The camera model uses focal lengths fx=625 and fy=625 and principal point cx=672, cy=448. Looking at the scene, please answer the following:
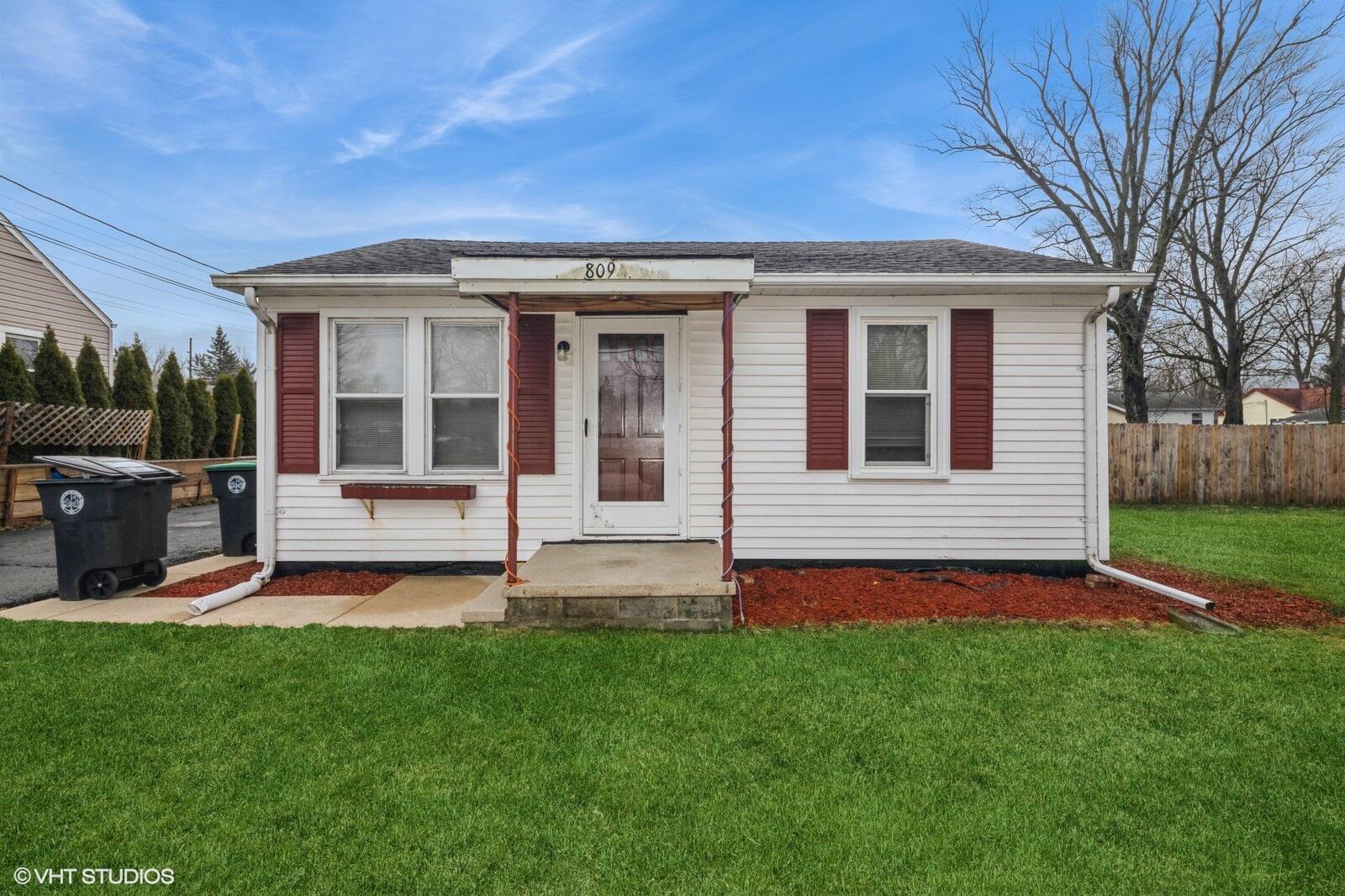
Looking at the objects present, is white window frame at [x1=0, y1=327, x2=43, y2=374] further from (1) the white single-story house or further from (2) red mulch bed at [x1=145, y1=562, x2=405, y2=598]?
(1) the white single-story house

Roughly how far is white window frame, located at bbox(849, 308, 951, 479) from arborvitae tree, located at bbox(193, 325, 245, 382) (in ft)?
161

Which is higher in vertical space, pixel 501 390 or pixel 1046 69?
pixel 1046 69

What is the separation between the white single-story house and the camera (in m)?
5.57

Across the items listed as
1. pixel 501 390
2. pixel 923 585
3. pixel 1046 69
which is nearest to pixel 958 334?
pixel 923 585

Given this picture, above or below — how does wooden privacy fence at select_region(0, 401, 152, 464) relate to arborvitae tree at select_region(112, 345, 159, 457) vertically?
below

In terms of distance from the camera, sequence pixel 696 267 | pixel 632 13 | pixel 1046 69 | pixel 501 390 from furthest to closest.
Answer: pixel 1046 69 < pixel 632 13 < pixel 501 390 < pixel 696 267

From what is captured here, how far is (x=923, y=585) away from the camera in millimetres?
5168

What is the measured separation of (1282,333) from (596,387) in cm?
1696

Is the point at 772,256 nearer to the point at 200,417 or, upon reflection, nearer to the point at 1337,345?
the point at 200,417

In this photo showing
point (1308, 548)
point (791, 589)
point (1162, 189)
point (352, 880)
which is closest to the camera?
point (352, 880)

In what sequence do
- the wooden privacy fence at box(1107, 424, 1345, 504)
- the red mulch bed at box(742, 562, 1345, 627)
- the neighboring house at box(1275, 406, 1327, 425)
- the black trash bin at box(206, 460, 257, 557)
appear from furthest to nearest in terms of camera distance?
the neighboring house at box(1275, 406, 1327, 425), the wooden privacy fence at box(1107, 424, 1345, 504), the black trash bin at box(206, 460, 257, 557), the red mulch bed at box(742, 562, 1345, 627)

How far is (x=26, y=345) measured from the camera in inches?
530

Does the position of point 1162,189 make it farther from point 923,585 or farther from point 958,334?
point 923,585

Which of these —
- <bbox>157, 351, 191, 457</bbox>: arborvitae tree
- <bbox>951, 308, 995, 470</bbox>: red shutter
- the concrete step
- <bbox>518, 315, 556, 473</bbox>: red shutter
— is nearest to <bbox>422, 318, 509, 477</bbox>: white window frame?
<bbox>518, 315, 556, 473</bbox>: red shutter
